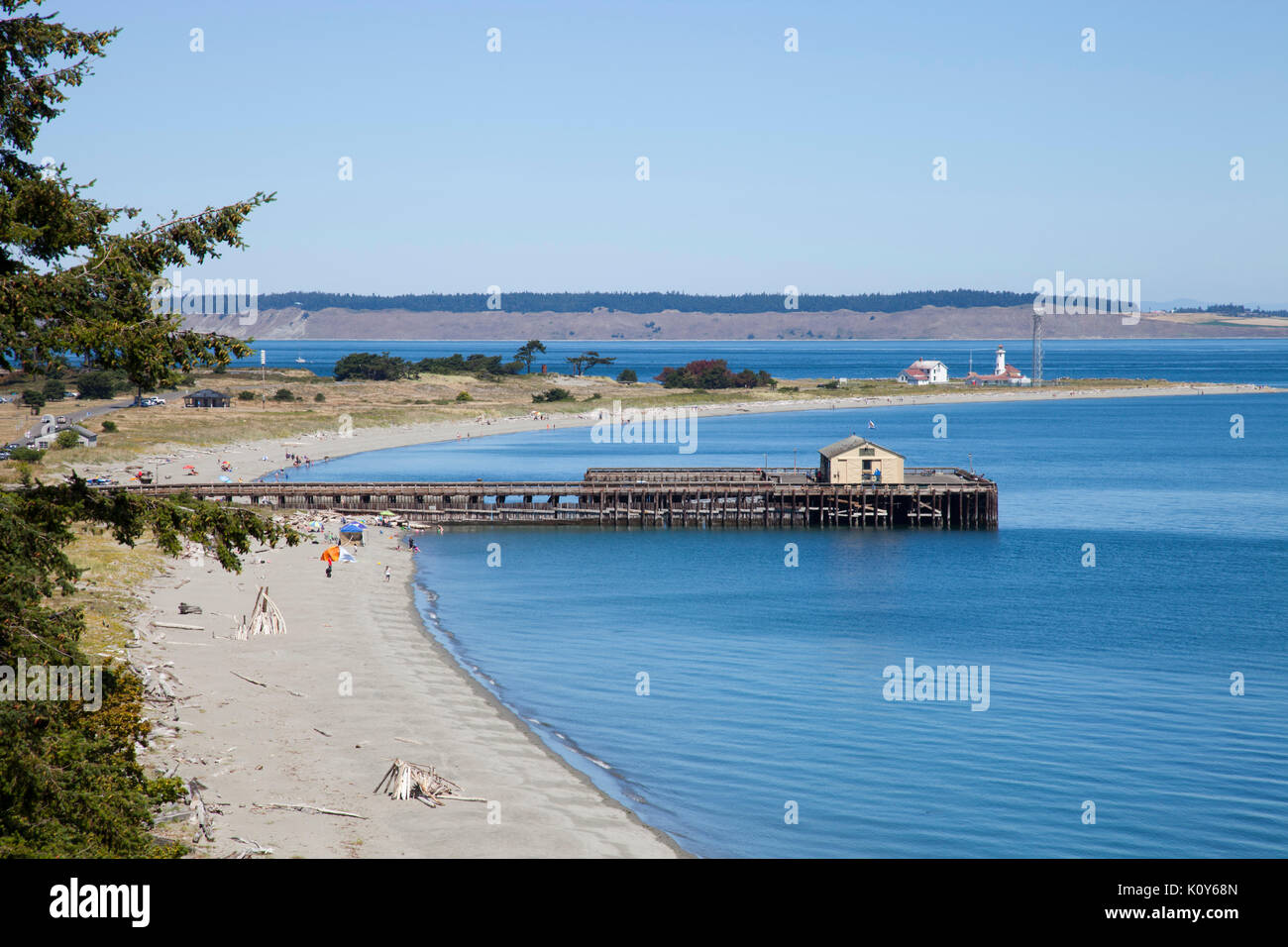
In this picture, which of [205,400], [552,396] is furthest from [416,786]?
[552,396]

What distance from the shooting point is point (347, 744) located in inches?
1120

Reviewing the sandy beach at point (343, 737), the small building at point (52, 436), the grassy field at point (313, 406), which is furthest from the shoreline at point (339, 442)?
the sandy beach at point (343, 737)

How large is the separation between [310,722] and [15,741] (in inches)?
615

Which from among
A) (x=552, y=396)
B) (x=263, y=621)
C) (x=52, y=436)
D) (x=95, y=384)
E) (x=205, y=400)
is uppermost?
(x=95, y=384)

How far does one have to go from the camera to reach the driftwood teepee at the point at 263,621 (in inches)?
1555

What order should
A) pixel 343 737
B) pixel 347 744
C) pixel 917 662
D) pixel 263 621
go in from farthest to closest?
pixel 917 662 < pixel 263 621 < pixel 343 737 < pixel 347 744

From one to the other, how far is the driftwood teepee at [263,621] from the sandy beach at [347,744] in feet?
1.74

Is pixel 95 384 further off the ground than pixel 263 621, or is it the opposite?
pixel 95 384

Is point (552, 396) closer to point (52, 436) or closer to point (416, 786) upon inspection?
point (52, 436)

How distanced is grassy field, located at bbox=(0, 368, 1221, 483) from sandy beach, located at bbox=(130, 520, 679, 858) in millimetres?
37240

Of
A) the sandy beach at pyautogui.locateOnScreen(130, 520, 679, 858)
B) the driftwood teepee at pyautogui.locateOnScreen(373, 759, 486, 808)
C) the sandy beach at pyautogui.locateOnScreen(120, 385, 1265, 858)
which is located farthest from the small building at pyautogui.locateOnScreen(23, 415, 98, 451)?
the driftwood teepee at pyautogui.locateOnScreen(373, 759, 486, 808)

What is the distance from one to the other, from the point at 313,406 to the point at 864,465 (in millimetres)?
85008

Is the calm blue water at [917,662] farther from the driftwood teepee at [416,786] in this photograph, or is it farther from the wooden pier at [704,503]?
the driftwood teepee at [416,786]

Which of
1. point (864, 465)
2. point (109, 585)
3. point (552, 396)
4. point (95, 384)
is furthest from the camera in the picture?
point (552, 396)
